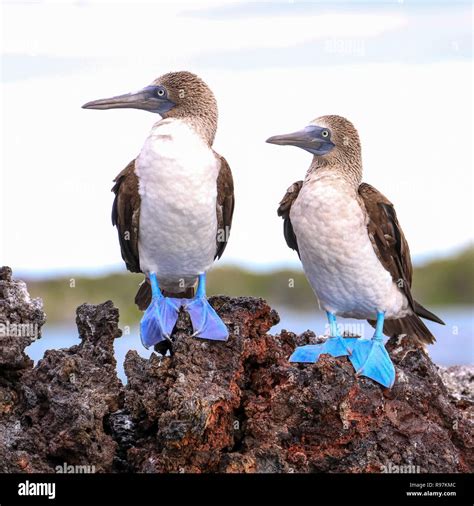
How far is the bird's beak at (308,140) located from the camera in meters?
7.42

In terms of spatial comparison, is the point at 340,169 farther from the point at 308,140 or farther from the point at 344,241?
the point at 344,241

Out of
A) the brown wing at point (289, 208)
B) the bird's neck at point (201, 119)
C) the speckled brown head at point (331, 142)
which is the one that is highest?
the bird's neck at point (201, 119)

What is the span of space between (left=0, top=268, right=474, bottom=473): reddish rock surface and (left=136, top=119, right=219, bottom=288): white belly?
579mm

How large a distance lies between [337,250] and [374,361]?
2.76 feet

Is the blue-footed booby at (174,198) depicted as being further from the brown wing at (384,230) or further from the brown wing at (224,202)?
the brown wing at (384,230)

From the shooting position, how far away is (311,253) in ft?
23.9

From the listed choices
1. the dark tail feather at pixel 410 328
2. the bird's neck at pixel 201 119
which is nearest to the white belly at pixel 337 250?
the dark tail feather at pixel 410 328

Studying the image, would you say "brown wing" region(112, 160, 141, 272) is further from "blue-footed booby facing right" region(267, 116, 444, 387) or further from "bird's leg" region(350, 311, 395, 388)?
"bird's leg" region(350, 311, 395, 388)

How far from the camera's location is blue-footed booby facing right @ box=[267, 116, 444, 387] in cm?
718

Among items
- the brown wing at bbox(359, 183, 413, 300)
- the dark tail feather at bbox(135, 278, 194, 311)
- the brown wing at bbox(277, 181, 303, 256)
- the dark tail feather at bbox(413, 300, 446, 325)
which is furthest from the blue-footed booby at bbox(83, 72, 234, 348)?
the dark tail feather at bbox(413, 300, 446, 325)

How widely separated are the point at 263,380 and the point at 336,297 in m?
1.04

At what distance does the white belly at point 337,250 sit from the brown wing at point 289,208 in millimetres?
158

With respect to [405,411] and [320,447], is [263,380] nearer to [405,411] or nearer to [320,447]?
[320,447]
